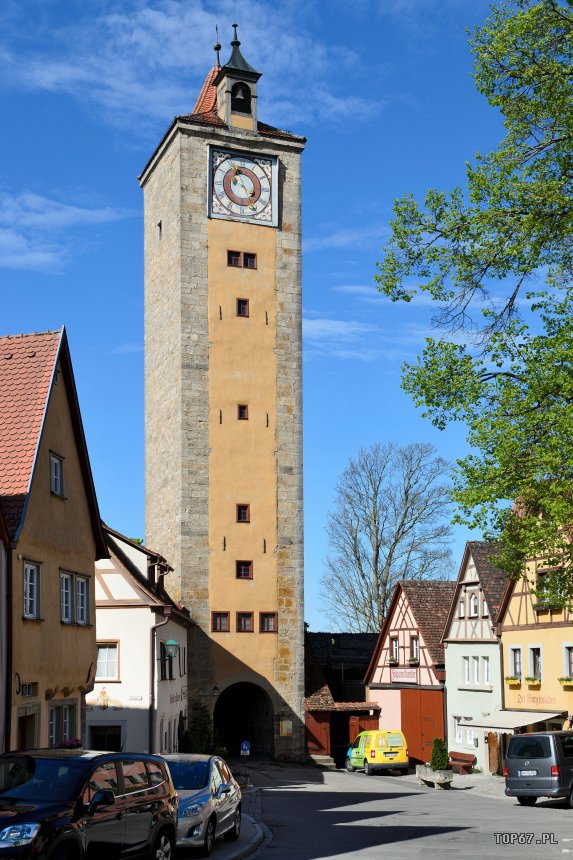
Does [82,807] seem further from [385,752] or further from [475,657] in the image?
[385,752]

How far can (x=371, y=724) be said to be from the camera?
5294 cm

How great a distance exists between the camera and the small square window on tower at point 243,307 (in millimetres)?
51406

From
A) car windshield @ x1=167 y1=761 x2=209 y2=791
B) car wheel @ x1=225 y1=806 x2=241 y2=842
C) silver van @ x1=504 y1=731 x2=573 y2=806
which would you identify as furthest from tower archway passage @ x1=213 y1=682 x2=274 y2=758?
car windshield @ x1=167 y1=761 x2=209 y2=791

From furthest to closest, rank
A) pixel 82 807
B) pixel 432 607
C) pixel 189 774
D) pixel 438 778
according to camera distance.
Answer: pixel 432 607, pixel 438 778, pixel 189 774, pixel 82 807

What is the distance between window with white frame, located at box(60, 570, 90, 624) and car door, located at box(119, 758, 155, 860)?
9.82 m

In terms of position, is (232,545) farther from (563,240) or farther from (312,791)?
(563,240)

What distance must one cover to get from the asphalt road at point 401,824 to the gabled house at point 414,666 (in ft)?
34.2

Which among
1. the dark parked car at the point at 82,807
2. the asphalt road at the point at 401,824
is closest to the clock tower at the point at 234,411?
the asphalt road at the point at 401,824

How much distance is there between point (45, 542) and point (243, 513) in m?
27.8

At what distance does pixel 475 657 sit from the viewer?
44.2 meters

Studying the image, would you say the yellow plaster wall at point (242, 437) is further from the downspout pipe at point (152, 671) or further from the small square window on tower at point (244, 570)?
the downspout pipe at point (152, 671)

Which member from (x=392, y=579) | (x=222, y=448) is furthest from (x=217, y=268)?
(x=392, y=579)

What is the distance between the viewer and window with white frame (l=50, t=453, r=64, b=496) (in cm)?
2319

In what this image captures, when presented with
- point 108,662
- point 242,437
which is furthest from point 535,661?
point 242,437
